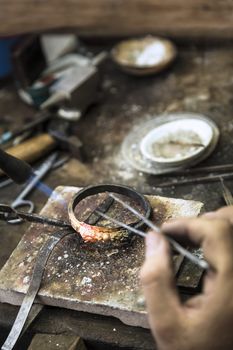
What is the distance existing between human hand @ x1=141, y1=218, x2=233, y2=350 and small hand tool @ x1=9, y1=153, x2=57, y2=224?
1.40 metres

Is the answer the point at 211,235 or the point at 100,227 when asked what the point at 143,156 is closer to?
the point at 100,227

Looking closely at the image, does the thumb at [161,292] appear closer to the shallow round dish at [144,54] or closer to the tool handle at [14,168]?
the tool handle at [14,168]

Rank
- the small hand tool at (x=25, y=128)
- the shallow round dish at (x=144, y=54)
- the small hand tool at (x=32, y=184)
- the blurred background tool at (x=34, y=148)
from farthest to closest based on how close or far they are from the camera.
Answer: the shallow round dish at (x=144, y=54), the small hand tool at (x=25, y=128), the blurred background tool at (x=34, y=148), the small hand tool at (x=32, y=184)

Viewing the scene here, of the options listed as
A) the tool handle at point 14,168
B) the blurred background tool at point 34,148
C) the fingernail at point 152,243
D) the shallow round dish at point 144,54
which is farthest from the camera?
the shallow round dish at point 144,54

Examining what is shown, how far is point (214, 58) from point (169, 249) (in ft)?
8.86

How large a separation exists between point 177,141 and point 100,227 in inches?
Result: 44.8

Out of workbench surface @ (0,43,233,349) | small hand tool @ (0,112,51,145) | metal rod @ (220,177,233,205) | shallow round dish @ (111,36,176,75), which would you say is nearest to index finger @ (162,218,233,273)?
workbench surface @ (0,43,233,349)

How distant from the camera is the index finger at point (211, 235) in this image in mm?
1595

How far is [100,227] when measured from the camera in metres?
2.23

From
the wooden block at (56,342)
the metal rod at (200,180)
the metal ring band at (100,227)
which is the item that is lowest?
the metal rod at (200,180)

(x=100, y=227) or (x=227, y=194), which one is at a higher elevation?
(x=100, y=227)

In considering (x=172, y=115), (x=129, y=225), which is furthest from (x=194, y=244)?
(x=172, y=115)

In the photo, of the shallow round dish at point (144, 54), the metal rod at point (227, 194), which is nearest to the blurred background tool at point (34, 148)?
the shallow round dish at point (144, 54)

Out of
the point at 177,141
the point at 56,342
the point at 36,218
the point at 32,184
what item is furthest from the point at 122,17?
the point at 56,342
